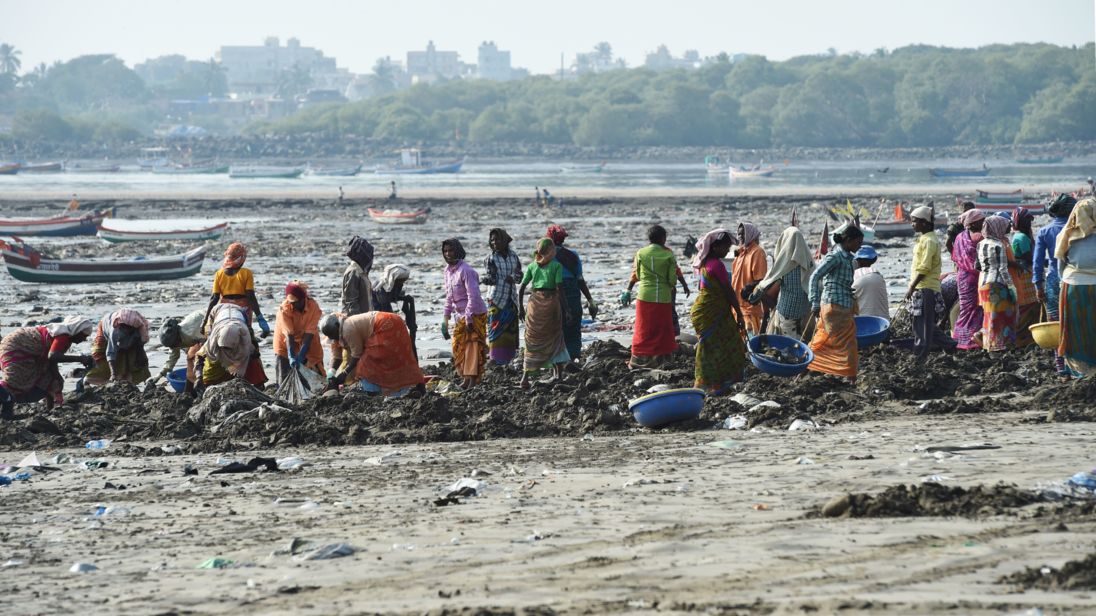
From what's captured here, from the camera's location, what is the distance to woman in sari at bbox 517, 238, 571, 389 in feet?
34.7

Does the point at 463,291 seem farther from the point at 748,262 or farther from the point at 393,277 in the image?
the point at 748,262

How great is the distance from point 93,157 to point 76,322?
389 ft

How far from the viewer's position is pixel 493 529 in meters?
6.14

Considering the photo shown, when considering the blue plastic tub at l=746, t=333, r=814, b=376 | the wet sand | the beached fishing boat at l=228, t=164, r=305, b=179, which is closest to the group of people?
the blue plastic tub at l=746, t=333, r=814, b=376

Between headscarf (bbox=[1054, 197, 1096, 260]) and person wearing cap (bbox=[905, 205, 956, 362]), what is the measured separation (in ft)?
5.54

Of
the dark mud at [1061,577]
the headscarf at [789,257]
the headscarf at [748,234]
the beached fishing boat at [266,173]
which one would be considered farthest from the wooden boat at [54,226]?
the beached fishing boat at [266,173]

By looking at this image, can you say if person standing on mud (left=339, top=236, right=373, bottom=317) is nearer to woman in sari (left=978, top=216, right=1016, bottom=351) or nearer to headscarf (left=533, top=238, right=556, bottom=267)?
headscarf (left=533, top=238, right=556, bottom=267)

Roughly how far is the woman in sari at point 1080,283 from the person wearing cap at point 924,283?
65.0 inches

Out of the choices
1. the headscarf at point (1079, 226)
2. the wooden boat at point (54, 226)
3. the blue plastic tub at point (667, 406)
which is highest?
the headscarf at point (1079, 226)

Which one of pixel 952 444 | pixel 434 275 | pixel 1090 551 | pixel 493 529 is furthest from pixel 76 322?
pixel 434 275

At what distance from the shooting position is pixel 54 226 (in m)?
35.5

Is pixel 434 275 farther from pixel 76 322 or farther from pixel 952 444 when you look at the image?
pixel 952 444

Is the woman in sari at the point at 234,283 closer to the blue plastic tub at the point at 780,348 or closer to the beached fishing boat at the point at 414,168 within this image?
the blue plastic tub at the point at 780,348

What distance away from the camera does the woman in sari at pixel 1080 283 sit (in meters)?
8.74
